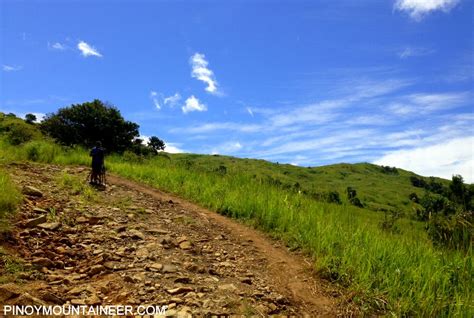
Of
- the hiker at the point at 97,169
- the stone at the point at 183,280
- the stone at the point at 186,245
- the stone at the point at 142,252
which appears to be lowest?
the stone at the point at 183,280

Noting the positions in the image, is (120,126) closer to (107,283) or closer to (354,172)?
(107,283)

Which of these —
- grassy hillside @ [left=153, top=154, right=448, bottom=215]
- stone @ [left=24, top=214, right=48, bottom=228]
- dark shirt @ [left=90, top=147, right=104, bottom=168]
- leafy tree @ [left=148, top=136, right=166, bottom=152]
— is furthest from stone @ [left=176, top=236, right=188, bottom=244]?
grassy hillside @ [left=153, top=154, right=448, bottom=215]

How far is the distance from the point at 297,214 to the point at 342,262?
2.42 metres

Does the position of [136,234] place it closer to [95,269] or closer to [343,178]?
[95,269]

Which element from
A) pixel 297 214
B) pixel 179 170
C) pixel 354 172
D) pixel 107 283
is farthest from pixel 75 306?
pixel 354 172

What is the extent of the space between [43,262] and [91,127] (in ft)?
108

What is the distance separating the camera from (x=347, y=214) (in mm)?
8555

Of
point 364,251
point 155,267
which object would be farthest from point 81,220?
point 364,251

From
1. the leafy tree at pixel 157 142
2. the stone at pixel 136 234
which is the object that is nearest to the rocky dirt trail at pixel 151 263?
the stone at pixel 136 234

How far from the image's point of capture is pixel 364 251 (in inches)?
252

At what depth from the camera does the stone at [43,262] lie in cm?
538

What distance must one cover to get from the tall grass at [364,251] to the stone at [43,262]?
4031mm

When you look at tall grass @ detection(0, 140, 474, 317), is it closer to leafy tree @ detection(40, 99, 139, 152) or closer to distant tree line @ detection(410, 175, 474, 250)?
distant tree line @ detection(410, 175, 474, 250)

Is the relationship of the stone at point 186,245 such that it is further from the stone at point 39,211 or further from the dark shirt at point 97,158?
the dark shirt at point 97,158
